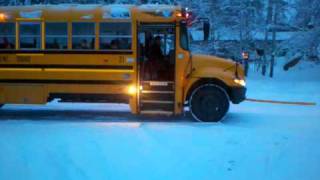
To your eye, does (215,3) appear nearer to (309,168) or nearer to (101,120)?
(101,120)

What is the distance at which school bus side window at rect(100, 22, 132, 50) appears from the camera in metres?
13.2

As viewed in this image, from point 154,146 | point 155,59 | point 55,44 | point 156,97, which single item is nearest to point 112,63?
point 155,59

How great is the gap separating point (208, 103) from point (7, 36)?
15.0ft

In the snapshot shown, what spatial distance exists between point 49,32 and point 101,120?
7.24 feet

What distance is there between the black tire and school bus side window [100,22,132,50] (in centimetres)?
181

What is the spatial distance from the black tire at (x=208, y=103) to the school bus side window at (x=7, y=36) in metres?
4.05

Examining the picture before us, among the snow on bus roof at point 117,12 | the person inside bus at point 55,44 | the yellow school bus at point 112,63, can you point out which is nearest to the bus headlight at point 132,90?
the yellow school bus at point 112,63

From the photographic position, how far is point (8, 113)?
14914mm

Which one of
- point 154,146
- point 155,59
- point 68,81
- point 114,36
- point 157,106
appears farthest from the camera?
point 155,59

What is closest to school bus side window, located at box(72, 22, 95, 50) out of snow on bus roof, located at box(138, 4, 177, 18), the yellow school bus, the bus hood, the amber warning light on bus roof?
the yellow school bus

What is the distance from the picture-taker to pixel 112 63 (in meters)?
13.3

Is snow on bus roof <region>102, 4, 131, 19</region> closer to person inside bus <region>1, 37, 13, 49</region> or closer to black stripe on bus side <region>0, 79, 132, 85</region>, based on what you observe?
black stripe on bus side <region>0, 79, 132, 85</region>

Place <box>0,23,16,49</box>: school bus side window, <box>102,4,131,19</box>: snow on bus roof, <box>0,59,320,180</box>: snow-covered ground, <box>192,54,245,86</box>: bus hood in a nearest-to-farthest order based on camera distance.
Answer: <box>0,59,320,180</box>: snow-covered ground
<box>102,4,131,19</box>: snow on bus roof
<box>192,54,245,86</box>: bus hood
<box>0,23,16,49</box>: school bus side window

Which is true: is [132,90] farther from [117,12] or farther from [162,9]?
[162,9]
